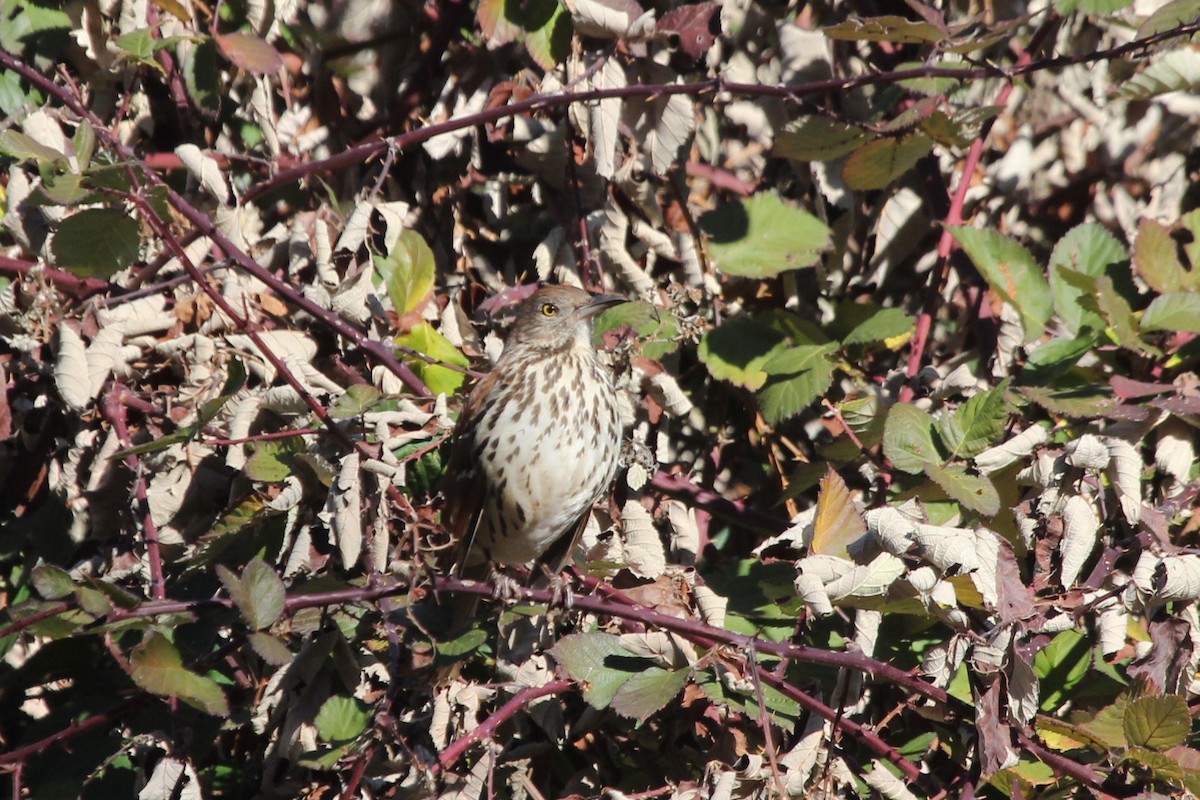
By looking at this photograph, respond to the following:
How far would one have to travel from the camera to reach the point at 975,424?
2.91 meters

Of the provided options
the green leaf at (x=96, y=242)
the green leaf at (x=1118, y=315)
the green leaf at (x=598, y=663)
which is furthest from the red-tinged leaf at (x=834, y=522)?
the green leaf at (x=96, y=242)

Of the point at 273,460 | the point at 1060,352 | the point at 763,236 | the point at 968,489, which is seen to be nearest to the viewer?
the point at 968,489

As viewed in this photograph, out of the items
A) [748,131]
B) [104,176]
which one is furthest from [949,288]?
[104,176]

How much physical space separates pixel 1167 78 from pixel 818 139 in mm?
1092

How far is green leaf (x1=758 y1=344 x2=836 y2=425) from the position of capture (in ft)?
11.2

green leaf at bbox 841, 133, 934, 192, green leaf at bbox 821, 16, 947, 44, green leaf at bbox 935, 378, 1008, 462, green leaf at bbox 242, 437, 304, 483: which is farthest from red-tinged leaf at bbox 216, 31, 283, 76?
green leaf at bbox 935, 378, 1008, 462

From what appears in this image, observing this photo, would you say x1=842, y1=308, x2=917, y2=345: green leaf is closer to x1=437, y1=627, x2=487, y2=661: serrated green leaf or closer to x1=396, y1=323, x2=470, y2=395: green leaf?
x1=396, y1=323, x2=470, y2=395: green leaf

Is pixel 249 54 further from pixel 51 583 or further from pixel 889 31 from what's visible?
pixel 889 31

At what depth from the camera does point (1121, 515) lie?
3016 millimetres

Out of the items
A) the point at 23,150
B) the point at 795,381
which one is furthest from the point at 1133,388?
the point at 23,150

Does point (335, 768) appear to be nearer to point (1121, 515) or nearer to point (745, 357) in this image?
point (745, 357)

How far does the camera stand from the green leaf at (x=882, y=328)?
11.4 ft

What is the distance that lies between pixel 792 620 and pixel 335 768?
4.11 feet

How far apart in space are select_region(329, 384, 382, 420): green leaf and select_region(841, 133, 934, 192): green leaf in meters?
1.46
